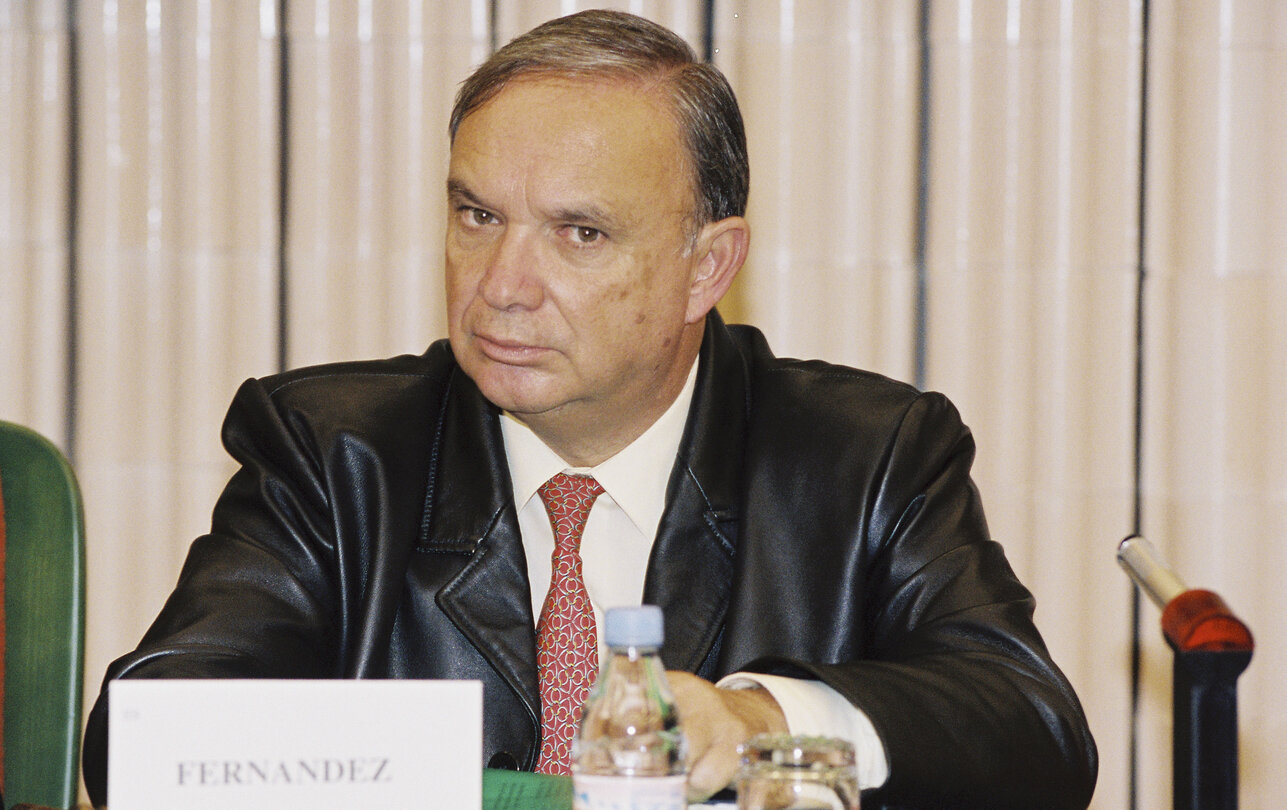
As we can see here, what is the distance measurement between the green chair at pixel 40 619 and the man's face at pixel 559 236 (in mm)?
576

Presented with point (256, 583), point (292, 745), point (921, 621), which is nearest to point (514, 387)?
point (256, 583)

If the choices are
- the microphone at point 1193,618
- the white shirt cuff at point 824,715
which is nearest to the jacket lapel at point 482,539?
the white shirt cuff at point 824,715

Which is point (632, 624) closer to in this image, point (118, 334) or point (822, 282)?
point (822, 282)

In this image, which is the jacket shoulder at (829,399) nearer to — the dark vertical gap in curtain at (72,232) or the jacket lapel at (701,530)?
the jacket lapel at (701,530)

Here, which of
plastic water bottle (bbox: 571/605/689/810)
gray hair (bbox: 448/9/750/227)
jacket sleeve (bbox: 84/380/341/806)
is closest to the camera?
plastic water bottle (bbox: 571/605/689/810)

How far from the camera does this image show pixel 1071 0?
283 cm

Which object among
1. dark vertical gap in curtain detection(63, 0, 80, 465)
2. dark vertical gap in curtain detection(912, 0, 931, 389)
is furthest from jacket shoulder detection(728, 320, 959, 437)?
dark vertical gap in curtain detection(63, 0, 80, 465)

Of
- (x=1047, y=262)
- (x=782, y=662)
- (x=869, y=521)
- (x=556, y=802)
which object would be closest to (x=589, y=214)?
(x=869, y=521)

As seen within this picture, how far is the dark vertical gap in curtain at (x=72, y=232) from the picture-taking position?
285 cm

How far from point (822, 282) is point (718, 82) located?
0.94 metres

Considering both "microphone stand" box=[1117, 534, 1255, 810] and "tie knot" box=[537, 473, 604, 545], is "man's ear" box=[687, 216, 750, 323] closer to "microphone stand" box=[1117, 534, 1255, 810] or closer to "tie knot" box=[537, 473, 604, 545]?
"tie knot" box=[537, 473, 604, 545]

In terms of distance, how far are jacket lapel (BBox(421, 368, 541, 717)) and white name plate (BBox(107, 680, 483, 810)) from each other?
814 mm

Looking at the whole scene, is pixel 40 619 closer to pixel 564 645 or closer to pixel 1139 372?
pixel 564 645

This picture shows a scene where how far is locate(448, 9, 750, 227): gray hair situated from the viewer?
1.87 m
